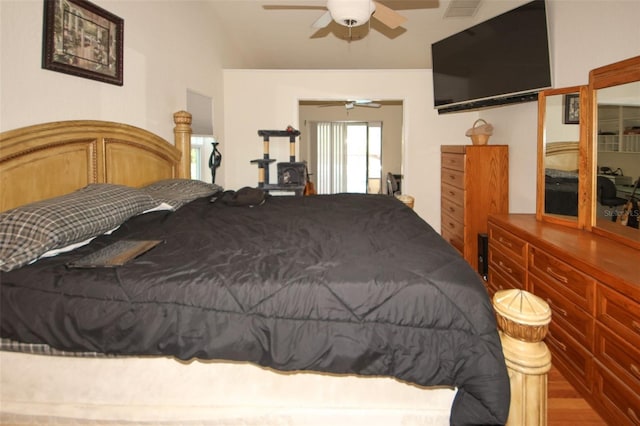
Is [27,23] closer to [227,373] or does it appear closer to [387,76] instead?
[227,373]

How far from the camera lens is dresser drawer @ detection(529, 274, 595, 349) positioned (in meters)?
1.68

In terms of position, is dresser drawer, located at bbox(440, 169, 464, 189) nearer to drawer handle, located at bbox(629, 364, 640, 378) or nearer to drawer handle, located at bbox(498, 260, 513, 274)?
drawer handle, located at bbox(498, 260, 513, 274)

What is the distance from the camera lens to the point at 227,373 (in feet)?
3.85

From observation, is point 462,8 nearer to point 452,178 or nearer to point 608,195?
point 452,178

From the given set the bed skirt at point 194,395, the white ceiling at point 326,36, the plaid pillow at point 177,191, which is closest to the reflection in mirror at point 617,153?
the bed skirt at point 194,395

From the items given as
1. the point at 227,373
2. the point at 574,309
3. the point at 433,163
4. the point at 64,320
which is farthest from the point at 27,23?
the point at 433,163

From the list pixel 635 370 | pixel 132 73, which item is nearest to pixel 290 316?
pixel 635 370

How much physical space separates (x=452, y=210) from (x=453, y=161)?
0.51 meters

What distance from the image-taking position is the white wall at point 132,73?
178 cm

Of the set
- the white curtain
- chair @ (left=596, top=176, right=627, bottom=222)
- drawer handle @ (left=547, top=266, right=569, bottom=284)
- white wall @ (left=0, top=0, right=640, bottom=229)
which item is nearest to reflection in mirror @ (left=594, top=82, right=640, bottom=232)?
chair @ (left=596, top=176, right=627, bottom=222)

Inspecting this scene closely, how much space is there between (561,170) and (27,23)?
3.06 m

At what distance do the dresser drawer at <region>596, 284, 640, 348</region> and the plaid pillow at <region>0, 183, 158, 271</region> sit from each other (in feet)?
6.75

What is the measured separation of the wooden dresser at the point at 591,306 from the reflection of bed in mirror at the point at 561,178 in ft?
0.58

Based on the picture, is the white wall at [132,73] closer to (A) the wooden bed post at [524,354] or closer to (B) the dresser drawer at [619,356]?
(A) the wooden bed post at [524,354]
